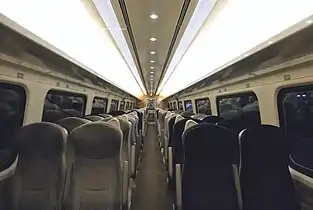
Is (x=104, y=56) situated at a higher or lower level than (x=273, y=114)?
higher

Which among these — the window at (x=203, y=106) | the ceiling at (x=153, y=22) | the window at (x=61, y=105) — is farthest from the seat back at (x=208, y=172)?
the window at (x=203, y=106)

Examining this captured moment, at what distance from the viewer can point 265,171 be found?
265 cm

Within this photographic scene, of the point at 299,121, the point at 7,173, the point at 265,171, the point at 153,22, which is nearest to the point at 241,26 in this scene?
the point at 299,121

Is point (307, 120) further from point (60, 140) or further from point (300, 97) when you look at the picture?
point (60, 140)

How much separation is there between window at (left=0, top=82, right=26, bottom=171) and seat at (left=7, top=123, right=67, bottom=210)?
915 mm

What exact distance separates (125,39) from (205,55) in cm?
161

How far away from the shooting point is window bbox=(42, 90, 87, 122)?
16.6 ft

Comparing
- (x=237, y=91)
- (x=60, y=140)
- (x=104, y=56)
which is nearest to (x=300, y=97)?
(x=237, y=91)

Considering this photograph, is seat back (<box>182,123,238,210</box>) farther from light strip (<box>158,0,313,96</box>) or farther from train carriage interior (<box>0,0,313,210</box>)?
light strip (<box>158,0,313,96</box>)

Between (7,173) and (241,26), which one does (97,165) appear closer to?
(7,173)

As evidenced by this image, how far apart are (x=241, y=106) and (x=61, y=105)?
371cm

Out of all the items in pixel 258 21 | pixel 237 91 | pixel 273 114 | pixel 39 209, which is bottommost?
pixel 39 209

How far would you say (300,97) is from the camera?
135 inches

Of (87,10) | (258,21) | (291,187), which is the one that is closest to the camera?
(291,187)
